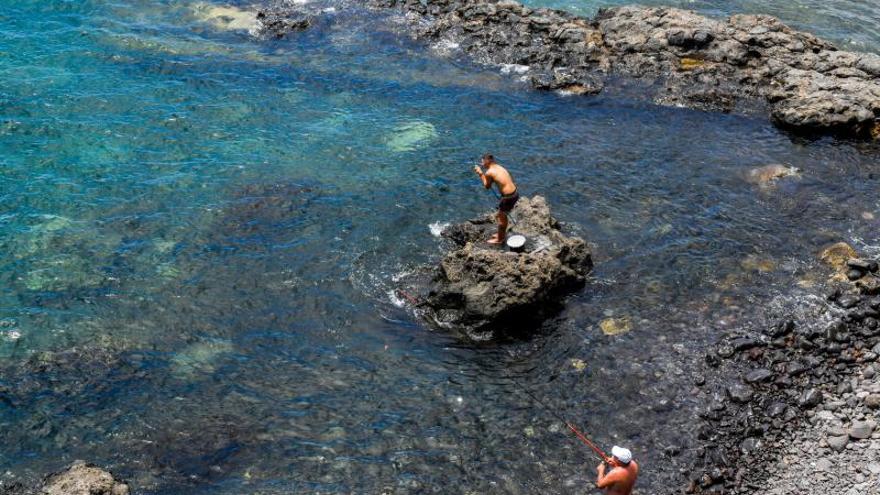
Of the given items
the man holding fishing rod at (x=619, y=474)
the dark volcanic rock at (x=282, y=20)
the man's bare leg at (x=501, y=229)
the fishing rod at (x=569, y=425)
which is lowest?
the fishing rod at (x=569, y=425)

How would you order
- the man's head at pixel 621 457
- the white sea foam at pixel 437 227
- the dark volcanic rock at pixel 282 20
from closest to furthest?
the man's head at pixel 621 457 → the white sea foam at pixel 437 227 → the dark volcanic rock at pixel 282 20

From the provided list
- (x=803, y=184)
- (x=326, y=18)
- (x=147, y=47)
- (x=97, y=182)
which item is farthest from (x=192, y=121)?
(x=803, y=184)

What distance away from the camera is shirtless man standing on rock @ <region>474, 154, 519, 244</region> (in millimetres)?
20234

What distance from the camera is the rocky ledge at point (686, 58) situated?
26719mm

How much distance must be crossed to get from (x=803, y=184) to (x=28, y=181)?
24.1m

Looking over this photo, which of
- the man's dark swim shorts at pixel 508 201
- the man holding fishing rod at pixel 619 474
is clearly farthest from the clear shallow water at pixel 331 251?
the man's dark swim shorts at pixel 508 201

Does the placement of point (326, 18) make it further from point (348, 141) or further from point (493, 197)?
point (493, 197)

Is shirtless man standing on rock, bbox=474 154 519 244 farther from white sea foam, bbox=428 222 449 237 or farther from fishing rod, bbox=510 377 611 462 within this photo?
fishing rod, bbox=510 377 611 462

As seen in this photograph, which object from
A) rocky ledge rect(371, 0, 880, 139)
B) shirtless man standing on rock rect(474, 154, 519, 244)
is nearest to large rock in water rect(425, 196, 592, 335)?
shirtless man standing on rock rect(474, 154, 519, 244)

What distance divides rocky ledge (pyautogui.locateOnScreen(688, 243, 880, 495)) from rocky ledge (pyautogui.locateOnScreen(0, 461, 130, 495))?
1148cm

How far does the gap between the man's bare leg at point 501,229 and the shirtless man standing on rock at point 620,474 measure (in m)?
7.62

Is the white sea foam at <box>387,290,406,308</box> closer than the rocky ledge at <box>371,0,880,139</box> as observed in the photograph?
Yes

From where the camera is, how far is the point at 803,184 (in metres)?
24.2

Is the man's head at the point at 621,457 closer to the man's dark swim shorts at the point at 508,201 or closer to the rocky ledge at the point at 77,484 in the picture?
the man's dark swim shorts at the point at 508,201
